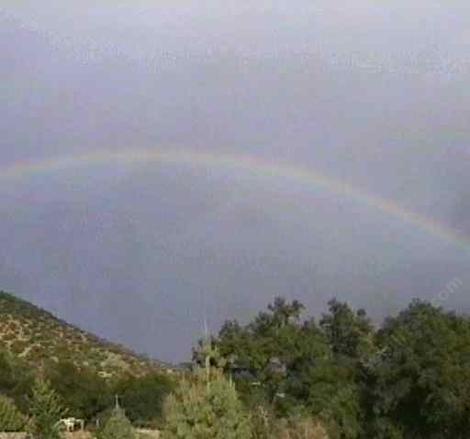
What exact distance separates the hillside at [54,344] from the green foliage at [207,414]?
81.7 metres

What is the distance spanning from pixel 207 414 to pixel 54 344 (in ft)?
316

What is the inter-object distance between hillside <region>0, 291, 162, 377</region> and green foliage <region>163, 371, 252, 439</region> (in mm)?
81688

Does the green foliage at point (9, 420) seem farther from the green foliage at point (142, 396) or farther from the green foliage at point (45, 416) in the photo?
the green foliage at point (142, 396)

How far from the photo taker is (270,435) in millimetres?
40188

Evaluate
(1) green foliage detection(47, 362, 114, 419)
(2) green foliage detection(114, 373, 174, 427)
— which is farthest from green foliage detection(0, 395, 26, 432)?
(1) green foliage detection(47, 362, 114, 419)

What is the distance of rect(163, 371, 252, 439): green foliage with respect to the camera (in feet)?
87.2

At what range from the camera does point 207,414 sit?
26.8 meters

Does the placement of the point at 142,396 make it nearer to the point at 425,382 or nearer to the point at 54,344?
the point at 425,382

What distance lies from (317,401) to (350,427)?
371 cm

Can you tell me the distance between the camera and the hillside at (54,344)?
114 m

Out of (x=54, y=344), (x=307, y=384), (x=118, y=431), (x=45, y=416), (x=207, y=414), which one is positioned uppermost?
(x=54, y=344)

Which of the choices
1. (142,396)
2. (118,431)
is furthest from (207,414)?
(142,396)

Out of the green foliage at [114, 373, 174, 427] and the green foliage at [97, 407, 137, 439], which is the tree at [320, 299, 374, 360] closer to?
the green foliage at [114, 373, 174, 427]

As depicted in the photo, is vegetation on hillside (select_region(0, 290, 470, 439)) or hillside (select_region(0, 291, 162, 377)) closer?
vegetation on hillside (select_region(0, 290, 470, 439))
